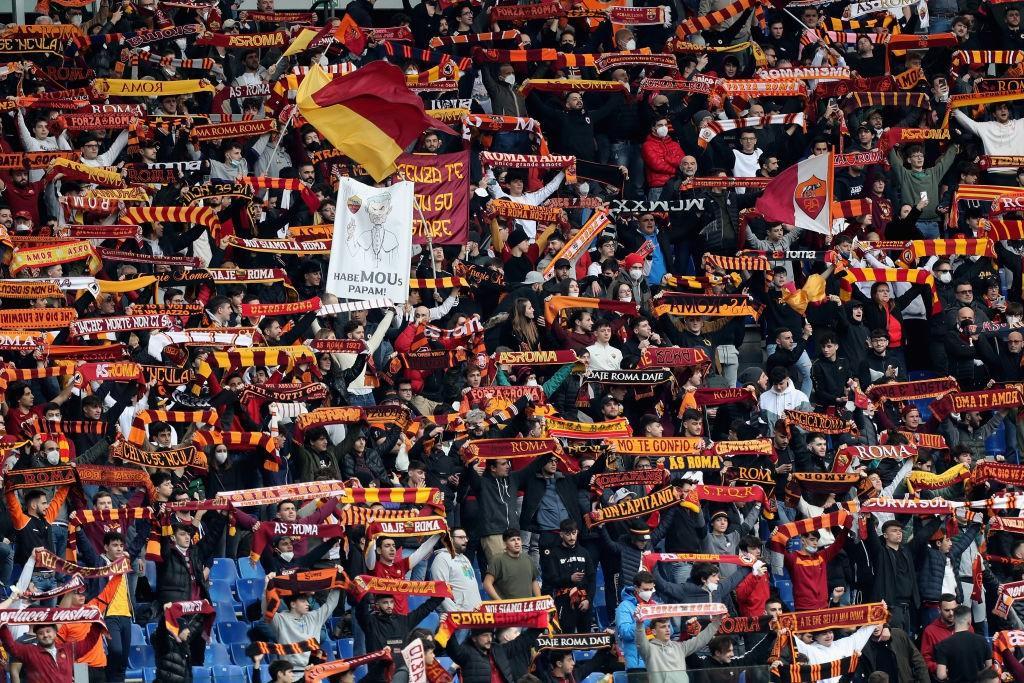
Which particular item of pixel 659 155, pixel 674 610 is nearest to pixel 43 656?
pixel 674 610

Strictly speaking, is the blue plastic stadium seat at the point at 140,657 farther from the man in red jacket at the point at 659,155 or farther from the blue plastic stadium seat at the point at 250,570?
the man in red jacket at the point at 659,155

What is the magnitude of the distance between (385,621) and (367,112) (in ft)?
24.2

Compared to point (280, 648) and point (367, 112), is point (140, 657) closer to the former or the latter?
point (280, 648)

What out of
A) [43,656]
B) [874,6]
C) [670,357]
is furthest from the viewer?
[874,6]

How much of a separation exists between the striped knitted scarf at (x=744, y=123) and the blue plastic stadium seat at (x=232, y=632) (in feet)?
32.0

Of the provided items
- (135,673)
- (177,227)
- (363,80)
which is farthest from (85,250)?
(135,673)

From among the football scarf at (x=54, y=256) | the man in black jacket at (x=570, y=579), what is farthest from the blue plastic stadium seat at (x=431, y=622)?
the football scarf at (x=54, y=256)

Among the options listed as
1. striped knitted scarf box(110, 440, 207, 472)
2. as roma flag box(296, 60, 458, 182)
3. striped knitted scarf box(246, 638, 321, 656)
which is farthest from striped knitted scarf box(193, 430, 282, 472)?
as roma flag box(296, 60, 458, 182)

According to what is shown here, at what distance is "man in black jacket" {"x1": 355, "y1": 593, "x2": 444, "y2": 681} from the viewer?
20.2m

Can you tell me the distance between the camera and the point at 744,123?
1134 inches

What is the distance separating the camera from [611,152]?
28484 millimetres

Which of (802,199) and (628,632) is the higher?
(802,199)

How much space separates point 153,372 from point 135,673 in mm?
3136

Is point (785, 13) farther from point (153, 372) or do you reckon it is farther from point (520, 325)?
point (153, 372)
